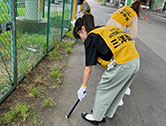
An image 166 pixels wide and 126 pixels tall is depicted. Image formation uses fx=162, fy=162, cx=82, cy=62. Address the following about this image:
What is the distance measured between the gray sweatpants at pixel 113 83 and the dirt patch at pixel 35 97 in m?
0.86

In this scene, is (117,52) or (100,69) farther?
(100,69)

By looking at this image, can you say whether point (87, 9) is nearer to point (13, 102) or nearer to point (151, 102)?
point (151, 102)

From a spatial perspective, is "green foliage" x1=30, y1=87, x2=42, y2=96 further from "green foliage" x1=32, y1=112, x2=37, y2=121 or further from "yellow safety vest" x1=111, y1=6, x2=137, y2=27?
"yellow safety vest" x1=111, y1=6, x2=137, y2=27

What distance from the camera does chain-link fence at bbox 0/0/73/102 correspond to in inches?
94.6

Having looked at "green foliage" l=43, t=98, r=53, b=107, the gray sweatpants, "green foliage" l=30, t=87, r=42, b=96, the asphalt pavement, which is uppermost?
the gray sweatpants

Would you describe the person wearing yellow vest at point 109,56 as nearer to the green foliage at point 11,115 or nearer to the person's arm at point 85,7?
the green foliage at point 11,115

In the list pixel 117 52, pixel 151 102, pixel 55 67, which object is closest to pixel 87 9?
pixel 55 67

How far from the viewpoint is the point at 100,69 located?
14.1 feet

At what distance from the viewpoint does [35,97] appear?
276 cm

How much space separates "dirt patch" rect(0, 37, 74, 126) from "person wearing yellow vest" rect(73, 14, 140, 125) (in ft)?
2.63

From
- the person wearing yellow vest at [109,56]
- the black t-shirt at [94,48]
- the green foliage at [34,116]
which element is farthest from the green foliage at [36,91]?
the black t-shirt at [94,48]

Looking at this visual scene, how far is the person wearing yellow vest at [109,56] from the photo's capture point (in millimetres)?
1808

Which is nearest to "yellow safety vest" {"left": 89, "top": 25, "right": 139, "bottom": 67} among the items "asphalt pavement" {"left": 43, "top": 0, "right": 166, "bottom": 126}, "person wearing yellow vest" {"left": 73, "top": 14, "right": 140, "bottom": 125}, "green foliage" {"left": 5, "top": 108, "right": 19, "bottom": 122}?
"person wearing yellow vest" {"left": 73, "top": 14, "right": 140, "bottom": 125}

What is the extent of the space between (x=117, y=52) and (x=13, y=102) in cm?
182
